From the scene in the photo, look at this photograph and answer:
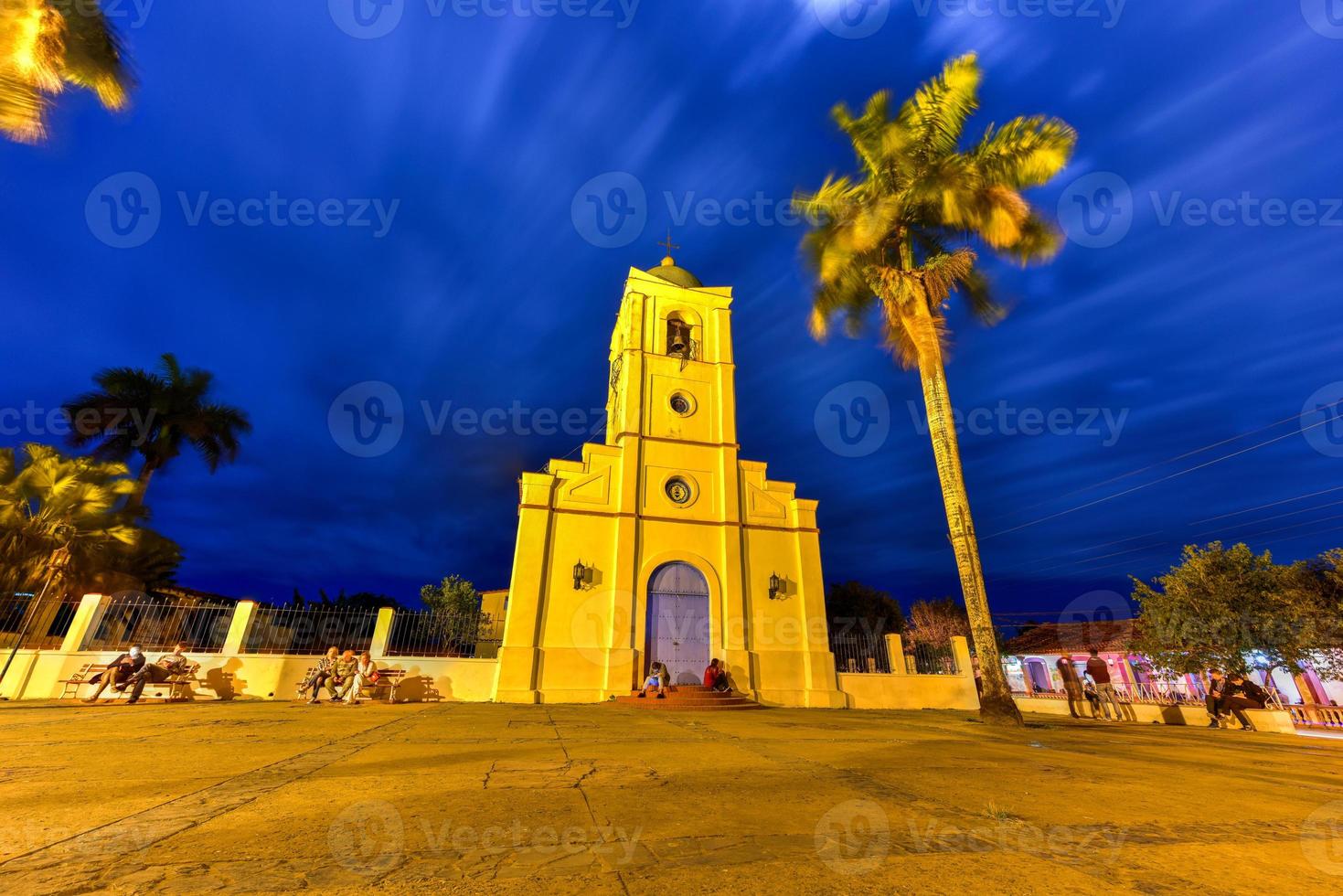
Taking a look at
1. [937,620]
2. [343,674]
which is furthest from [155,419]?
[937,620]

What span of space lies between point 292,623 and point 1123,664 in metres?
24.4

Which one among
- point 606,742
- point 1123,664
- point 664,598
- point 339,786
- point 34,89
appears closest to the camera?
point 339,786

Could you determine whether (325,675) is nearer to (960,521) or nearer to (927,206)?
(960,521)

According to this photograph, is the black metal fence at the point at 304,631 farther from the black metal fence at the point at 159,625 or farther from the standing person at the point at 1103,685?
the standing person at the point at 1103,685

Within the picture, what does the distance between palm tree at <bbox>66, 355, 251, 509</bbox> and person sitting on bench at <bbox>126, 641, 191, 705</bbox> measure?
7.49 meters

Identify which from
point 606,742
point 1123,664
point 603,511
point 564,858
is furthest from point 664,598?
point 1123,664

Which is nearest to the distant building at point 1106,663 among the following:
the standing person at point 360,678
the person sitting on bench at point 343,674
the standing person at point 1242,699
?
the standing person at point 1242,699

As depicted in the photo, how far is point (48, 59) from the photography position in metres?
6.50

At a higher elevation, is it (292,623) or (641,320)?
(641,320)

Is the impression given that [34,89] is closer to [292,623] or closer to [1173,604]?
[292,623]

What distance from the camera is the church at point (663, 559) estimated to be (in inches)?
527

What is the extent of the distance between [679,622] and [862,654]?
18.5 ft

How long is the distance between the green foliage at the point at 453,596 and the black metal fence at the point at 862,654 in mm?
26509

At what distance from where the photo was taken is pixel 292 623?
41.6 feet
